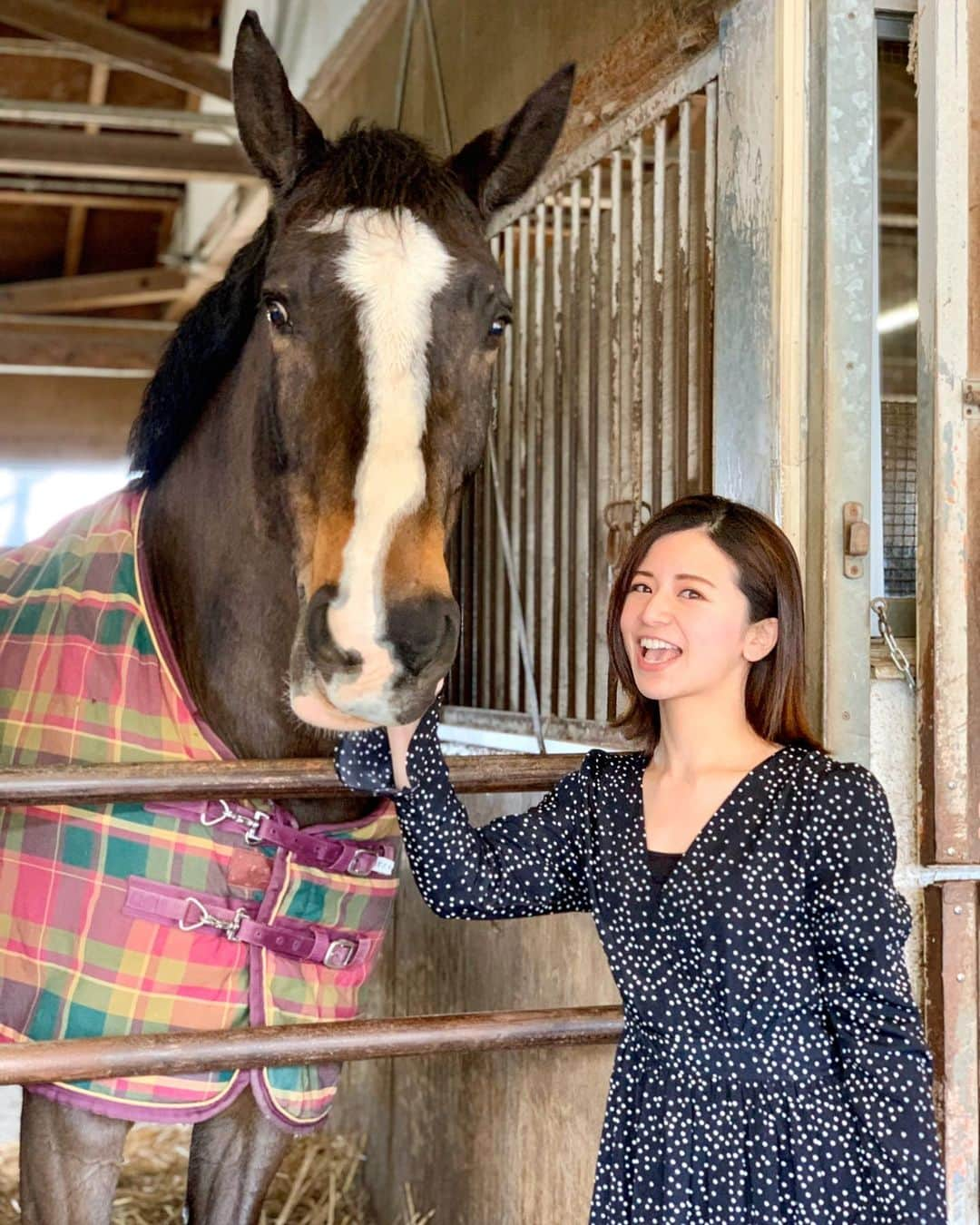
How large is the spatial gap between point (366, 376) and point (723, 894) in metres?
0.63

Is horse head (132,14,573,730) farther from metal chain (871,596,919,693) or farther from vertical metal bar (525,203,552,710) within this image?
vertical metal bar (525,203,552,710)

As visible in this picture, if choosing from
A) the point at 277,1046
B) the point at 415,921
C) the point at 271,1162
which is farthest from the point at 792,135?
the point at 415,921

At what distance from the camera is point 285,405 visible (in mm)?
1540

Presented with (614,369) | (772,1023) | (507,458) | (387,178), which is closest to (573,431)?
(614,369)

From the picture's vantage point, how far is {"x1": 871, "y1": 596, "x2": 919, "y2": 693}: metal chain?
1.73 m

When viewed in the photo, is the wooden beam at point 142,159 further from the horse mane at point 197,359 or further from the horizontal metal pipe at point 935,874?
the horizontal metal pipe at point 935,874

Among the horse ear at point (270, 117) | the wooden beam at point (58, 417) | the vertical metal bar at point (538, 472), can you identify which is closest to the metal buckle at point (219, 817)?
the horse ear at point (270, 117)

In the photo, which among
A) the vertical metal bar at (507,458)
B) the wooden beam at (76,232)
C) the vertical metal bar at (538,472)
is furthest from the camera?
the wooden beam at (76,232)

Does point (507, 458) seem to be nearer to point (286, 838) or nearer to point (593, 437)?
point (593, 437)

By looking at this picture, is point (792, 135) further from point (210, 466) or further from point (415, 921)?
point (415, 921)

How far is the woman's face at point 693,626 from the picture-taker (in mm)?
1359

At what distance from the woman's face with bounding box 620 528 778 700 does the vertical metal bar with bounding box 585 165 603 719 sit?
102cm

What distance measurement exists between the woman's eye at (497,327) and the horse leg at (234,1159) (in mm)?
1021

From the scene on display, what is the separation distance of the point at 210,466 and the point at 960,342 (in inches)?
38.2
